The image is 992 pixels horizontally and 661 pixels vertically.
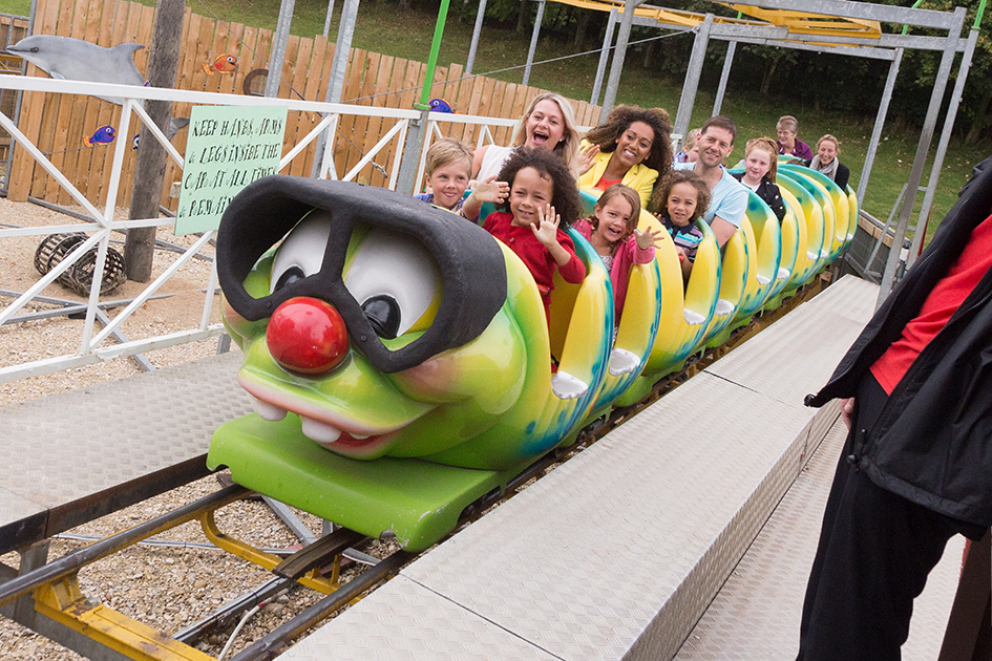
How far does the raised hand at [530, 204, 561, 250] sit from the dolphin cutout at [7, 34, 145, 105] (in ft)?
14.9

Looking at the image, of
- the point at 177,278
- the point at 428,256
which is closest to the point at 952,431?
the point at 428,256

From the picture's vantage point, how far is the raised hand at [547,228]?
292 cm

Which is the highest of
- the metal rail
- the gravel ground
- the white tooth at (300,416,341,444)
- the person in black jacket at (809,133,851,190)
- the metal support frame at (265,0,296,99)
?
the person in black jacket at (809,133,851,190)

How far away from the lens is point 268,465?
2.54 meters

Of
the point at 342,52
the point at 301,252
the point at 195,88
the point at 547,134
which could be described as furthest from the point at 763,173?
the point at 195,88

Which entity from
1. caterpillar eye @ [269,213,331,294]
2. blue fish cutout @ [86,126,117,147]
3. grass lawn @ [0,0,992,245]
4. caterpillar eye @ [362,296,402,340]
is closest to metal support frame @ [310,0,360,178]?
caterpillar eye @ [269,213,331,294]

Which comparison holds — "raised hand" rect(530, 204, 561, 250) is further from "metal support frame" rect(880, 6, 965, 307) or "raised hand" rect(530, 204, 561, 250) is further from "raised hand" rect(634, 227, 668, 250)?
"metal support frame" rect(880, 6, 965, 307)

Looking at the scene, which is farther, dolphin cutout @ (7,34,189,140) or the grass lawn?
the grass lawn

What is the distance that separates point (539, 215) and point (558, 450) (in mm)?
956

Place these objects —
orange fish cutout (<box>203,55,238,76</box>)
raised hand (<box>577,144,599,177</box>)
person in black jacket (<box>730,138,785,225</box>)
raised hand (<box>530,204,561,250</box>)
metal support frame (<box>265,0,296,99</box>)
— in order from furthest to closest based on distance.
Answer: orange fish cutout (<box>203,55,238,76</box>), person in black jacket (<box>730,138,785,225</box>), raised hand (<box>577,144,599,177</box>), metal support frame (<box>265,0,296,99</box>), raised hand (<box>530,204,561,250</box>)

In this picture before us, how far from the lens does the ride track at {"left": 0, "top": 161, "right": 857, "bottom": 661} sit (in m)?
2.16

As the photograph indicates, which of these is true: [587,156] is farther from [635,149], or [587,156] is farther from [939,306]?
[939,306]

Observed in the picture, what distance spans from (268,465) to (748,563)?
1479 millimetres

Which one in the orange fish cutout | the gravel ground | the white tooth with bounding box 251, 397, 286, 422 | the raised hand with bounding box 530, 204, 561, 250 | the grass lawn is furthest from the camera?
the grass lawn
